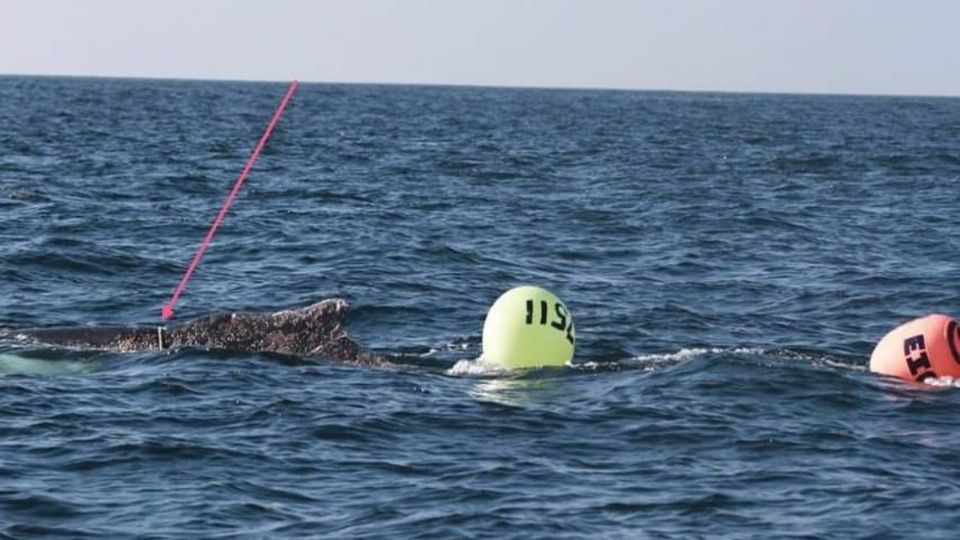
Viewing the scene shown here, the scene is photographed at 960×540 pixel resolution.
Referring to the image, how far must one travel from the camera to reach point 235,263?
29.3 meters

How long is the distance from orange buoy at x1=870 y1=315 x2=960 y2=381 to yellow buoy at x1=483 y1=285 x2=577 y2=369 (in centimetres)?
352

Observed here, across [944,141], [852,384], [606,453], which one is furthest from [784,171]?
[606,453]

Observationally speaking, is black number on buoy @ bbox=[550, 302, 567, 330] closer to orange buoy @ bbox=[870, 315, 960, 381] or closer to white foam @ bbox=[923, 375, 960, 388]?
orange buoy @ bbox=[870, 315, 960, 381]

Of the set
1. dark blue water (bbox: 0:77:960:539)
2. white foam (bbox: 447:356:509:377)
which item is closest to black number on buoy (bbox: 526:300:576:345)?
dark blue water (bbox: 0:77:960:539)

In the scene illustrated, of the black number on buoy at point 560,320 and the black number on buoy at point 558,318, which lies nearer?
the black number on buoy at point 558,318

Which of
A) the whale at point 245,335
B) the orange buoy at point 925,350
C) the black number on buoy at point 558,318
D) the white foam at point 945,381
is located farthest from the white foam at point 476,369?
the white foam at point 945,381

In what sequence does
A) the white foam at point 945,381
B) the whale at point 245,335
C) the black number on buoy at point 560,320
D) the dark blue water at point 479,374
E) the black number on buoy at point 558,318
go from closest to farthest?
1. the dark blue water at point 479,374
2. the white foam at point 945,381
3. the black number on buoy at point 558,318
4. the black number on buoy at point 560,320
5. the whale at point 245,335

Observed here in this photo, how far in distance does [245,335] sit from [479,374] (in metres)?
2.76

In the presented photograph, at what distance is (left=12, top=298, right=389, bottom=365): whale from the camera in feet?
64.7

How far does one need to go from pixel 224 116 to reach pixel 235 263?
72459 millimetres

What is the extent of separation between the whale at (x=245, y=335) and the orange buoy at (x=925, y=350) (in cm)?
561

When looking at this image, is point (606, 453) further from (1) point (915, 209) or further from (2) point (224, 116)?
(2) point (224, 116)

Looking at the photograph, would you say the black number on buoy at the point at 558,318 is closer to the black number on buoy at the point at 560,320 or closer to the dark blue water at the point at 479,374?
the black number on buoy at the point at 560,320

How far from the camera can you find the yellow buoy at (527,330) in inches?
747
